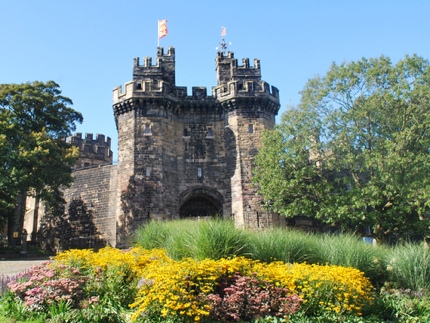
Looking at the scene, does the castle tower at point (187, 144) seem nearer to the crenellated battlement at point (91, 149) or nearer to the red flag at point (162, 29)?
the red flag at point (162, 29)

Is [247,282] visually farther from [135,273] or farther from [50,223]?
[50,223]

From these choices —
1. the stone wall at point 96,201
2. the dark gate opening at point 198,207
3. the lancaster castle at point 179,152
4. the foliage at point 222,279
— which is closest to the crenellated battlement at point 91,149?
the stone wall at point 96,201

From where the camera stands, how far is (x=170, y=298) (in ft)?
28.5

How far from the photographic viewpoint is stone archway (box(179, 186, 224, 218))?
25914mm

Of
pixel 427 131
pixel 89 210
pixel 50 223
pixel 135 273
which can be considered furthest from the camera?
pixel 50 223

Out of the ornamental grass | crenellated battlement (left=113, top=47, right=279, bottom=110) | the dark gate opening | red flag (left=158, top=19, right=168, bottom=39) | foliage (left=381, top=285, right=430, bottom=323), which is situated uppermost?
red flag (left=158, top=19, right=168, bottom=39)

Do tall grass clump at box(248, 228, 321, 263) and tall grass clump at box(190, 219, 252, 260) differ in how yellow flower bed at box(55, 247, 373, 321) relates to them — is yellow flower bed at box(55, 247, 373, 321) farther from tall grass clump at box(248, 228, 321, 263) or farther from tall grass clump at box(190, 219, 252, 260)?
tall grass clump at box(248, 228, 321, 263)

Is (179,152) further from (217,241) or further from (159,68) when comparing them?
(217,241)

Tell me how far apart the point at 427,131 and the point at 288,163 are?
619 cm

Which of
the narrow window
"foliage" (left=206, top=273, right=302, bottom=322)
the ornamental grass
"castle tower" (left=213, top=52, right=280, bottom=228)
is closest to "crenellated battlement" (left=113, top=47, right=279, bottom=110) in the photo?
"castle tower" (left=213, top=52, right=280, bottom=228)

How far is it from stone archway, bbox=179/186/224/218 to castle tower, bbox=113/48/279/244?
0.06 m

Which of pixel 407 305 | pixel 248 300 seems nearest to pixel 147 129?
pixel 248 300

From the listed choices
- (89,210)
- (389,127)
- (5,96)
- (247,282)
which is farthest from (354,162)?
(5,96)

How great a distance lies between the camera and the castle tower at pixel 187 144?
24406 mm
